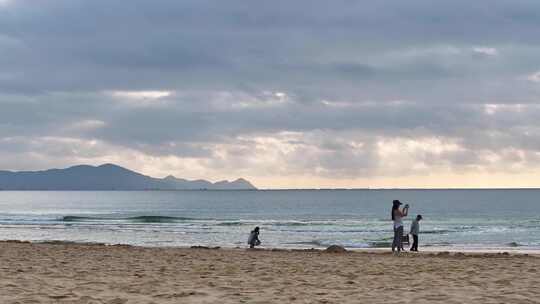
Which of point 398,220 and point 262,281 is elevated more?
point 398,220

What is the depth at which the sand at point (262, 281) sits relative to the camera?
33.8 ft

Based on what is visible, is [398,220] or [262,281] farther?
[398,220]

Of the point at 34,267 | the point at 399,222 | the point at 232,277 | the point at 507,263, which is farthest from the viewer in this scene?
the point at 399,222

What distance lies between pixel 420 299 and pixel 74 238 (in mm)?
31222

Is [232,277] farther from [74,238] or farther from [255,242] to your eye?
[74,238]

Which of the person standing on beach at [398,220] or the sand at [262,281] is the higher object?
the person standing on beach at [398,220]

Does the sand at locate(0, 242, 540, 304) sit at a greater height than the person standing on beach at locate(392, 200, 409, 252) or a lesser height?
lesser

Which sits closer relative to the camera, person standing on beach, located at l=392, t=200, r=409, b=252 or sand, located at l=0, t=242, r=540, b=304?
sand, located at l=0, t=242, r=540, b=304

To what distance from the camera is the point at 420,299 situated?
395 inches

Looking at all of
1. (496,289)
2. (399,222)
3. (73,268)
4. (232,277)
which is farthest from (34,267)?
(399,222)

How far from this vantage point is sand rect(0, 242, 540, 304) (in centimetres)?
1031

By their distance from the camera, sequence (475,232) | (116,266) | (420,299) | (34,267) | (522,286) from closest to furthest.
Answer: (420,299), (522,286), (34,267), (116,266), (475,232)

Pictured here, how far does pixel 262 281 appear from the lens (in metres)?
12.6

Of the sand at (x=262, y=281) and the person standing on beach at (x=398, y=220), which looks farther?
the person standing on beach at (x=398, y=220)
